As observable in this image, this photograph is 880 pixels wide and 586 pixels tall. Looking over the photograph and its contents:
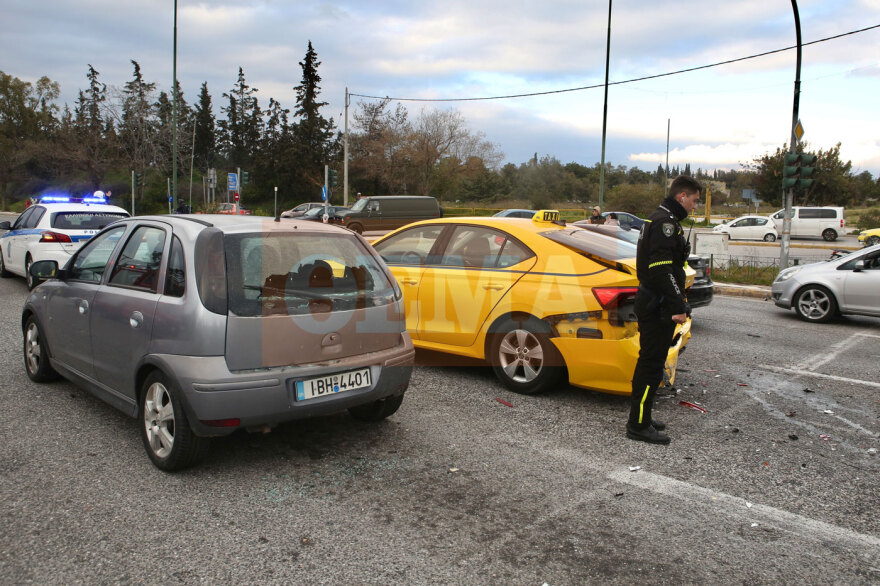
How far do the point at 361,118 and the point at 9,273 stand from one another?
58476 millimetres

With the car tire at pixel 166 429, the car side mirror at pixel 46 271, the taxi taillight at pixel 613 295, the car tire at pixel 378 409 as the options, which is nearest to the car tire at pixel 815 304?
the taxi taillight at pixel 613 295

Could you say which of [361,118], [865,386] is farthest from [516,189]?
[865,386]

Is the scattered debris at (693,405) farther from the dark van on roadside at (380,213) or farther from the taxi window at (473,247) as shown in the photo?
the dark van on roadside at (380,213)

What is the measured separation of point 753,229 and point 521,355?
3293cm

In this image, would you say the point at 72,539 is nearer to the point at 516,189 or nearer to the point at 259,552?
the point at 259,552

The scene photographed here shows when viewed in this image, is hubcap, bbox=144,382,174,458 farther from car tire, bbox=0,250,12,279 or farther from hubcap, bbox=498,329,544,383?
car tire, bbox=0,250,12,279

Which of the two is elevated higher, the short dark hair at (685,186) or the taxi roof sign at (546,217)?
the short dark hair at (685,186)

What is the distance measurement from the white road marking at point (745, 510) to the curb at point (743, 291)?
1049 cm

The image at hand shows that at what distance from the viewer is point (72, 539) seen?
2947mm

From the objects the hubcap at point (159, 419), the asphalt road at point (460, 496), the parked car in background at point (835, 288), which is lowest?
the asphalt road at point (460, 496)

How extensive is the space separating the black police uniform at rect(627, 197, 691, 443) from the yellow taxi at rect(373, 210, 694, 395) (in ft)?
1.43

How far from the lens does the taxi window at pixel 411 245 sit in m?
6.21

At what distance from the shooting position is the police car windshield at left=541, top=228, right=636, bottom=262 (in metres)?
5.40

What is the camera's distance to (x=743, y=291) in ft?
43.4
